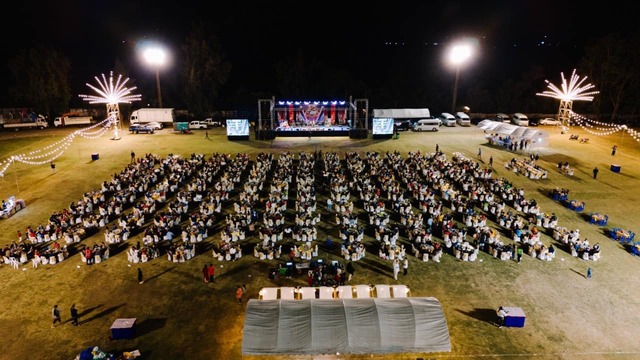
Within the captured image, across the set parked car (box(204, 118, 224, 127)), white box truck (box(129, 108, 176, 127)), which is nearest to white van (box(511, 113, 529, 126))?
parked car (box(204, 118, 224, 127))

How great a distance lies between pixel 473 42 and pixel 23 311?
70.4 metres

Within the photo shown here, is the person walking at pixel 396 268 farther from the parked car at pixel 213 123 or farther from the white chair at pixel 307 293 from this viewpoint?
the parked car at pixel 213 123

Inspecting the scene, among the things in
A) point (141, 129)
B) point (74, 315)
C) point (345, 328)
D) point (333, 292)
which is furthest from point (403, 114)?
point (74, 315)

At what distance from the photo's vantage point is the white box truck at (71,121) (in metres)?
51.6

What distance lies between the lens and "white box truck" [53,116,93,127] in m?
51.6

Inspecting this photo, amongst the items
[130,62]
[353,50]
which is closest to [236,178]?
[130,62]

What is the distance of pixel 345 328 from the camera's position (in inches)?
455

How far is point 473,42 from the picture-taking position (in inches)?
2672

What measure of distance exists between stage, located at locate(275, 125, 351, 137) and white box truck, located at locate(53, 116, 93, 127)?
2825cm

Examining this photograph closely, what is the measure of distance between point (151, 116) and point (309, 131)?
2198 centimetres

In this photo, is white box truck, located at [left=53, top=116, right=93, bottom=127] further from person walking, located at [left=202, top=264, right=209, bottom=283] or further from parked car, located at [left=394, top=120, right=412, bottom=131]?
person walking, located at [left=202, top=264, right=209, bottom=283]

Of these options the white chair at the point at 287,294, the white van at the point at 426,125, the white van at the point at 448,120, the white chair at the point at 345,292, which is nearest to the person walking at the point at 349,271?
the white chair at the point at 345,292

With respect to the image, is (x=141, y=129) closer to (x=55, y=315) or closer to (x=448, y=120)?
(x=55, y=315)

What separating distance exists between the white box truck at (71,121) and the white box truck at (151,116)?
7.30m
